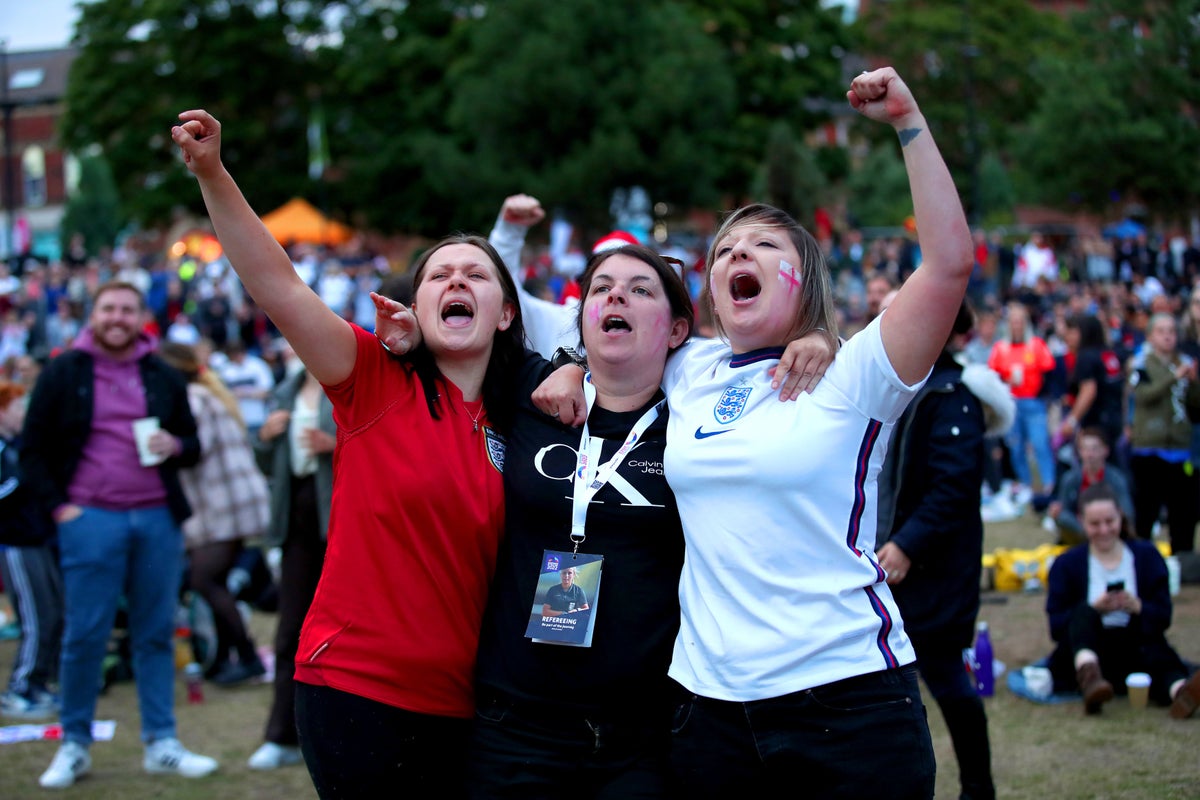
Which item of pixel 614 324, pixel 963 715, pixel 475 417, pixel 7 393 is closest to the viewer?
pixel 614 324

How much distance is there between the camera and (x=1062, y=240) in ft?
114

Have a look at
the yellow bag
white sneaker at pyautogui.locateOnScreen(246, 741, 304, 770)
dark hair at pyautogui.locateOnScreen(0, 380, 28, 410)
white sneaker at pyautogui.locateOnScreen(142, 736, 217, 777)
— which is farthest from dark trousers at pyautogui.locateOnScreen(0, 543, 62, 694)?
the yellow bag

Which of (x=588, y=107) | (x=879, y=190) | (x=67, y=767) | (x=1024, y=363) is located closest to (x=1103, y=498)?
(x=67, y=767)

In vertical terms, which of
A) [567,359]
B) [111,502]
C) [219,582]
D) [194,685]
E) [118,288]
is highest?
[118,288]

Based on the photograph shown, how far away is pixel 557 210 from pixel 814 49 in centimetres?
1269

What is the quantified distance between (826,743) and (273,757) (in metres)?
4.44

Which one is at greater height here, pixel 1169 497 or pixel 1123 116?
pixel 1123 116

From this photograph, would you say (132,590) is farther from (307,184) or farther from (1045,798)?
(307,184)

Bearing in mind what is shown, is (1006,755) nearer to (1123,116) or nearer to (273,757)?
(273,757)

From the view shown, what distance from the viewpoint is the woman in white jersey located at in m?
2.78

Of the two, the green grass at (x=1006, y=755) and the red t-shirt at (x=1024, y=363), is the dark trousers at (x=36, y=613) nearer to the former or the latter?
the green grass at (x=1006, y=755)

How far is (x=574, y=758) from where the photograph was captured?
312 cm

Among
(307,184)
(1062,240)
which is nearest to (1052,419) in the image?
(1062,240)

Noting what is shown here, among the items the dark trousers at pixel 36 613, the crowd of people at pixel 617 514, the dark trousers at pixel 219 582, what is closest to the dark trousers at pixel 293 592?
the dark trousers at pixel 219 582
